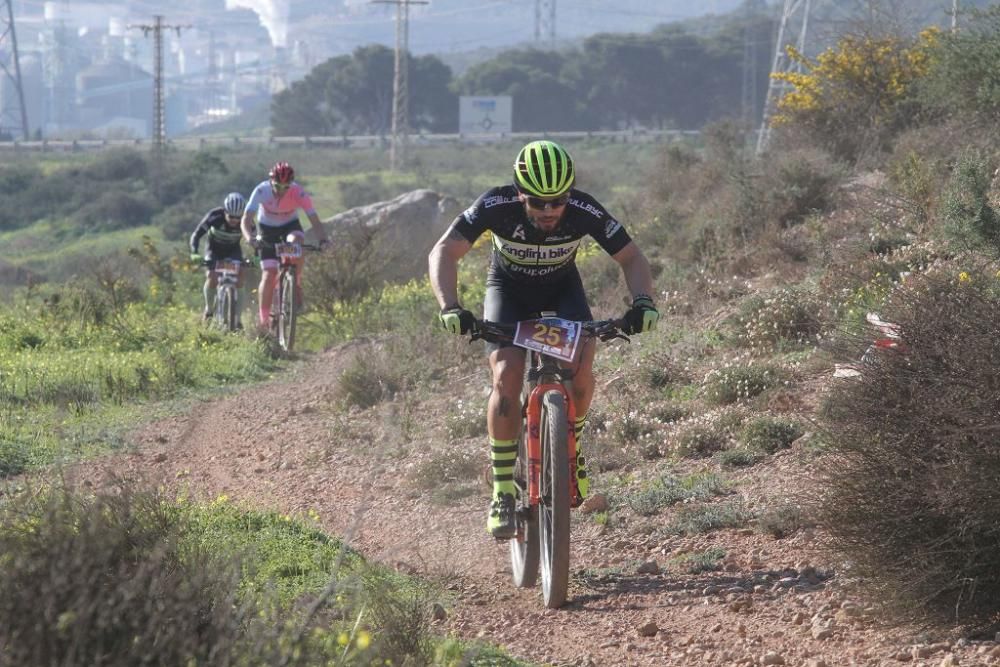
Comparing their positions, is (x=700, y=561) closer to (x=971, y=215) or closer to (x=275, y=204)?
(x=971, y=215)

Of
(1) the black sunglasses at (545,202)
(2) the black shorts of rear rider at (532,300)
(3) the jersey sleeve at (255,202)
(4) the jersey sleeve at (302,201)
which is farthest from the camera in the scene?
(4) the jersey sleeve at (302,201)

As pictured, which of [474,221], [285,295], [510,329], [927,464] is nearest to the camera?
[927,464]

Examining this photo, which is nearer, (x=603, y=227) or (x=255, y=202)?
(x=603, y=227)

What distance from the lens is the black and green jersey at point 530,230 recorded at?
631 centimetres

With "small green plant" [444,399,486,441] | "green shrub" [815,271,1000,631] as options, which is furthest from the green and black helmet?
"small green plant" [444,399,486,441]

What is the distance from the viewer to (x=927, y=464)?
4.81 meters

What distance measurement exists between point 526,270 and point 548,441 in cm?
96

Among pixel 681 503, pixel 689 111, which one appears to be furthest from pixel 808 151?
pixel 689 111

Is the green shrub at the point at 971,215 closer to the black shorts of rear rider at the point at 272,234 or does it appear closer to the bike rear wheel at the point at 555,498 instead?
the bike rear wheel at the point at 555,498

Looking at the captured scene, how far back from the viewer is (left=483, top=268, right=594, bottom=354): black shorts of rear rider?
6477 millimetres

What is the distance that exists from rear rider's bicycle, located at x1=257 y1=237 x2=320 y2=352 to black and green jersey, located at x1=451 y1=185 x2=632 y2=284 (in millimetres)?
7581

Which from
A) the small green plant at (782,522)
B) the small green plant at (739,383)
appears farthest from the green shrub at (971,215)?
the small green plant at (782,522)

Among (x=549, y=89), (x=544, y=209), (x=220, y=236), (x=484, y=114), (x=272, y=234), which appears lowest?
(x=220, y=236)

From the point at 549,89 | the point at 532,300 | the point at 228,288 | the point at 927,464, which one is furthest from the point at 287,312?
the point at 549,89
